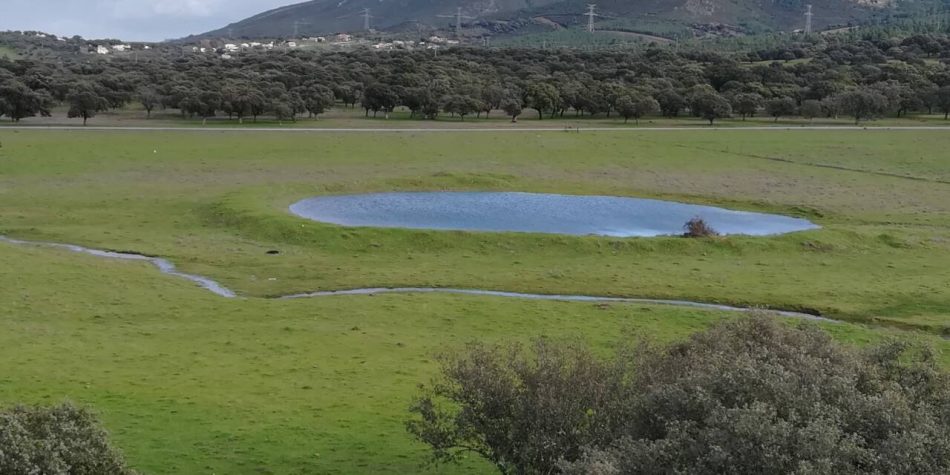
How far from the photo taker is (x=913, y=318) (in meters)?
40.8

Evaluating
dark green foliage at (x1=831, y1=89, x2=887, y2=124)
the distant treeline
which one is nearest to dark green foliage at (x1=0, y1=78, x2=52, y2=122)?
the distant treeline

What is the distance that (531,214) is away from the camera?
63.9m

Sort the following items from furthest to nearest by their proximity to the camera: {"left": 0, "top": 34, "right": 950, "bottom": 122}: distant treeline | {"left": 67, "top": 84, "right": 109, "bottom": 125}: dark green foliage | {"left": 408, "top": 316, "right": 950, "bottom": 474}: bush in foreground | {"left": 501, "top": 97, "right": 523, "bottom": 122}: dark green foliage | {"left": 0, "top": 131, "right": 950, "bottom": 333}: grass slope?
1. {"left": 501, "top": 97, "right": 523, "bottom": 122}: dark green foliage
2. {"left": 0, "top": 34, "right": 950, "bottom": 122}: distant treeline
3. {"left": 67, "top": 84, "right": 109, "bottom": 125}: dark green foliage
4. {"left": 0, "top": 131, "right": 950, "bottom": 333}: grass slope
5. {"left": 408, "top": 316, "right": 950, "bottom": 474}: bush in foreground

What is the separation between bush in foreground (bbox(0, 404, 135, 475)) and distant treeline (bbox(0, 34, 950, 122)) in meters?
98.2

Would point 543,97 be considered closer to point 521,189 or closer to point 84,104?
point 521,189

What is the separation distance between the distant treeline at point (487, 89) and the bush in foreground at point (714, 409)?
9740 centimetres

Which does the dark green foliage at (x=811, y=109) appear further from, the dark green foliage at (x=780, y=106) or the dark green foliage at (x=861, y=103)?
the dark green foliage at (x=861, y=103)

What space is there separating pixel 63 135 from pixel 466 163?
42700mm

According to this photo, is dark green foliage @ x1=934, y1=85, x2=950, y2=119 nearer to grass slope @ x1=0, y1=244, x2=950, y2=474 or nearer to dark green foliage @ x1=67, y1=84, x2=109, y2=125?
grass slope @ x1=0, y1=244, x2=950, y2=474

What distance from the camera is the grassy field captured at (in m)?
27.9

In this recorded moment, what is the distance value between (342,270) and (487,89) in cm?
8541

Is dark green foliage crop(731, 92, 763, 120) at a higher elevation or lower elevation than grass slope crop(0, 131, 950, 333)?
higher

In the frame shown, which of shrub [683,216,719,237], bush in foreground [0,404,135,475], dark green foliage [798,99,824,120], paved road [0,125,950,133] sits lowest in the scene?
shrub [683,216,719,237]

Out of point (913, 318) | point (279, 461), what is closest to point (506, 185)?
point (913, 318)
